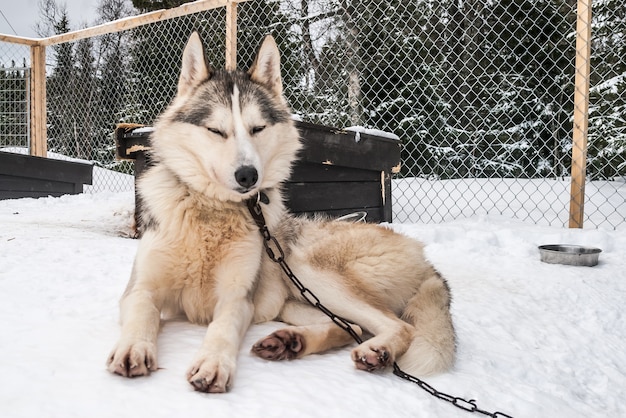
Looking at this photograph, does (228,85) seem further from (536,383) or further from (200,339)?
(536,383)

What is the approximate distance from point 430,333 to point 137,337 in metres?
0.90

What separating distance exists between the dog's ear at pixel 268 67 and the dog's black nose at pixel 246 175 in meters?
0.63

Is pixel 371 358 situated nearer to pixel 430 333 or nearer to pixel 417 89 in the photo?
pixel 430 333

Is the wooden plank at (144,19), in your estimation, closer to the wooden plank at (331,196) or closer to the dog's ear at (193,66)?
the wooden plank at (331,196)

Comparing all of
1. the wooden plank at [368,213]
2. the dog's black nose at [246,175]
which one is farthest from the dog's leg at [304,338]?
the wooden plank at [368,213]

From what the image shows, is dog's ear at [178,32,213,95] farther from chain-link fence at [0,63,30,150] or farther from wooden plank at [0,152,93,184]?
chain-link fence at [0,63,30,150]

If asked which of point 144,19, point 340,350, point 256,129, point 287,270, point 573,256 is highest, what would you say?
point 144,19

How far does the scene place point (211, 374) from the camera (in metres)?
1.13

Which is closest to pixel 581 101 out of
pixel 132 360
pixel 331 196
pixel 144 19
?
pixel 331 196

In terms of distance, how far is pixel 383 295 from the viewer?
1.76 m

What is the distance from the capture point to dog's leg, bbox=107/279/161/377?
116 centimetres

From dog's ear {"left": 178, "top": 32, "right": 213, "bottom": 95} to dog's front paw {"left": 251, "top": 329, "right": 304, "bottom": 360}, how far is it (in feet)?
3.64

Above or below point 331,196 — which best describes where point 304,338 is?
below

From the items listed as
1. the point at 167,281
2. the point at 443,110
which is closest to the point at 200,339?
the point at 167,281
